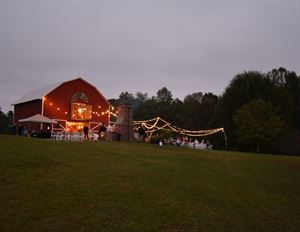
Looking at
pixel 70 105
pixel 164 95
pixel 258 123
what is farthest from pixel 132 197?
pixel 164 95

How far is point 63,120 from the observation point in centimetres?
3878

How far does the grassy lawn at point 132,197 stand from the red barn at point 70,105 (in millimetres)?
25206

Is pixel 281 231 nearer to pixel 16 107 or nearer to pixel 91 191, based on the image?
pixel 91 191

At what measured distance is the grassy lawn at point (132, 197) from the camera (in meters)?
6.86

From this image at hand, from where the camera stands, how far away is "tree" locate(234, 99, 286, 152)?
42.7 meters

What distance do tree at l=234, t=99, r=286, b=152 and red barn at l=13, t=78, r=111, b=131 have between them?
56.9ft

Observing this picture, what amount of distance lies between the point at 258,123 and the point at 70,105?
916 inches

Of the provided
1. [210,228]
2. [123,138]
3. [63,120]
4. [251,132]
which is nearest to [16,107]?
[63,120]

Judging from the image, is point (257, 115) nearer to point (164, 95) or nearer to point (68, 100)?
point (68, 100)

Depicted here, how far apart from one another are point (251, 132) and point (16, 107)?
3129cm

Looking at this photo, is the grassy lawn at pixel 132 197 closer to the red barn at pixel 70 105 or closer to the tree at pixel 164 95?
the red barn at pixel 70 105

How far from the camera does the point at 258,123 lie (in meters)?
42.6

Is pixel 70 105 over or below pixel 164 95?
below

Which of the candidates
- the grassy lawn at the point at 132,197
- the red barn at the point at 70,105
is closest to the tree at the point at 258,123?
the red barn at the point at 70,105
